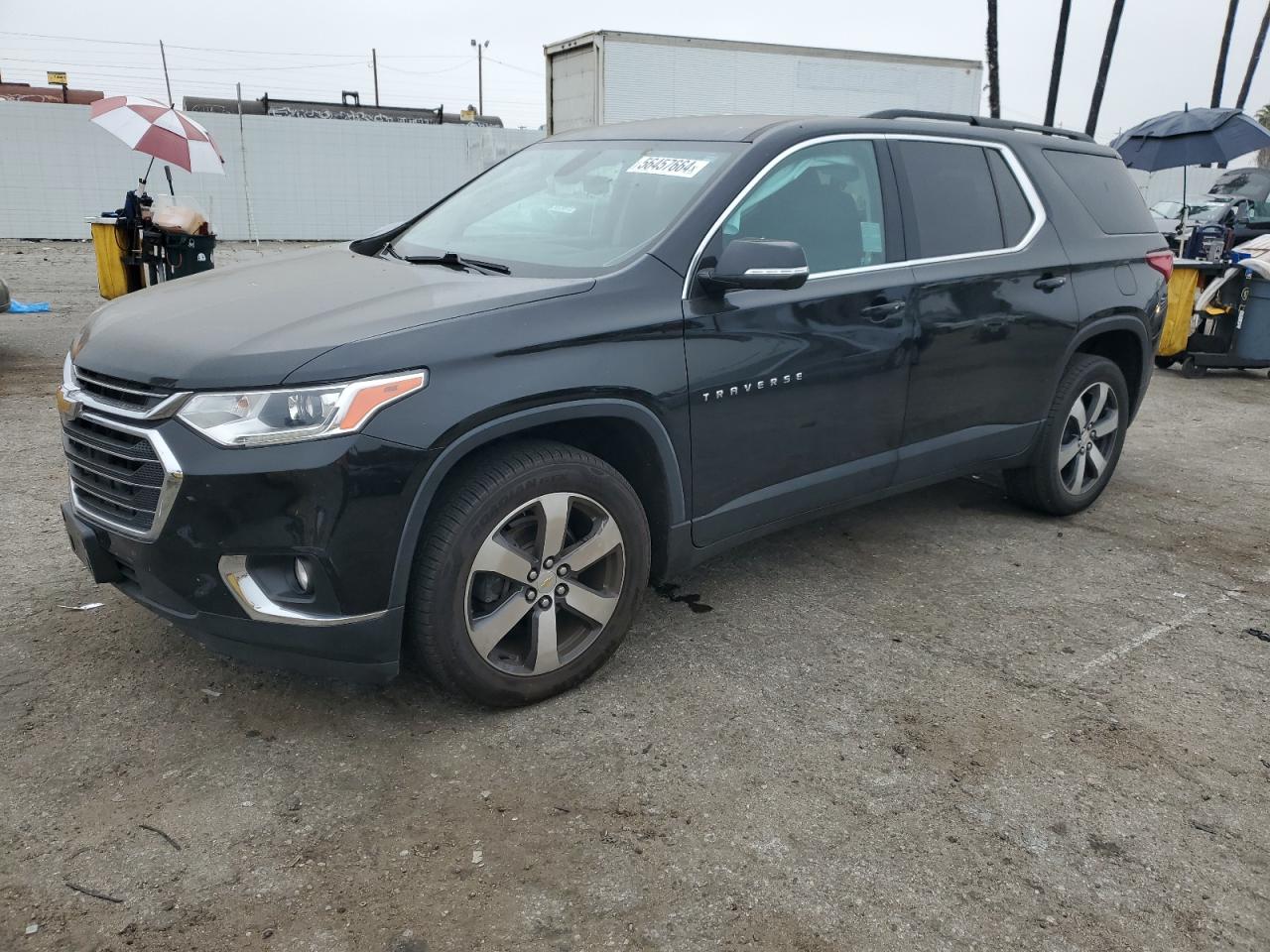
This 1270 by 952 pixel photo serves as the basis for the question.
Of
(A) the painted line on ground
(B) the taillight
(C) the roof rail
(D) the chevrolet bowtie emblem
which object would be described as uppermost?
(C) the roof rail

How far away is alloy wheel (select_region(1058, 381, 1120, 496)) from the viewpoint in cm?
488

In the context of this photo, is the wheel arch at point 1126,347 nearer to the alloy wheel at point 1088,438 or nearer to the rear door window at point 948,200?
the alloy wheel at point 1088,438

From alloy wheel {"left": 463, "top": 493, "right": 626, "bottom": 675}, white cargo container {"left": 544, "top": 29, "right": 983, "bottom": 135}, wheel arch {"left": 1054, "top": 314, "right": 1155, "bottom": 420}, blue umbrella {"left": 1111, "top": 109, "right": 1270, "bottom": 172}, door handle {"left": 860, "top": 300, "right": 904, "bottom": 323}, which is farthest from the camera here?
white cargo container {"left": 544, "top": 29, "right": 983, "bottom": 135}

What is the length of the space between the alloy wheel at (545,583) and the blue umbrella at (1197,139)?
11.4 m

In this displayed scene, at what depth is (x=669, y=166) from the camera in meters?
3.61

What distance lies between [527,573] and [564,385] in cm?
56

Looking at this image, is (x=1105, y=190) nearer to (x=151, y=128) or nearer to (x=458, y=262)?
(x=458, y=262)

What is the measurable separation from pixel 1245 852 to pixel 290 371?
8.83 ft

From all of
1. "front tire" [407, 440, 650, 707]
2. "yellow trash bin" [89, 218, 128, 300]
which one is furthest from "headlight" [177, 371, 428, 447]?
"yellow trash bin" [89, 218, 128, 300]

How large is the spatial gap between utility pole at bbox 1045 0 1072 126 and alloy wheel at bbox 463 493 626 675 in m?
22.5

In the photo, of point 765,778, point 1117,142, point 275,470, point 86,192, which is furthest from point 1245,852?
point 86,192

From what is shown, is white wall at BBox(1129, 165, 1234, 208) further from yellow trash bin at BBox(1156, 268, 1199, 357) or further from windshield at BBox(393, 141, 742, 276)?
windshield at BBox(393, 141, 742, 276)

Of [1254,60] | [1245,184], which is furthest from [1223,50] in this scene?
[1245,184]

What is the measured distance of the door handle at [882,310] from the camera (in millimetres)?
3711
